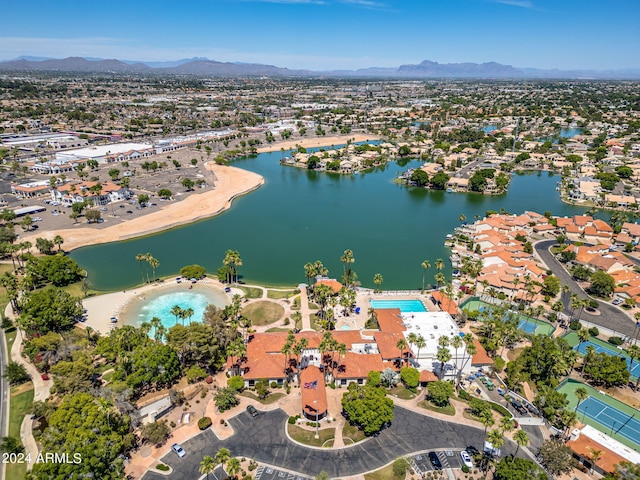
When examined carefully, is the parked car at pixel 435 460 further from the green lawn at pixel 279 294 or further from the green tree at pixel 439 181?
the green tree at pixel 439 181

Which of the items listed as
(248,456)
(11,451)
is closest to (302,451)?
(248,456)

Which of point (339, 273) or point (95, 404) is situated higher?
point (95, 404)

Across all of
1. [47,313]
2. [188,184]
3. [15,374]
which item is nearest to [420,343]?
[15,374]

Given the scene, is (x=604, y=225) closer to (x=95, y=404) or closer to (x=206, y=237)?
(x=206, y=237)

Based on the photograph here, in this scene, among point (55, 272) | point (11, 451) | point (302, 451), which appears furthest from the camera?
point (55, 272)

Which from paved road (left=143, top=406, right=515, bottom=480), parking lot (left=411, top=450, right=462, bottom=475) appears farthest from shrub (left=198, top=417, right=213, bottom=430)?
parking lot (left=411, top=450, right=462, bottom=475)

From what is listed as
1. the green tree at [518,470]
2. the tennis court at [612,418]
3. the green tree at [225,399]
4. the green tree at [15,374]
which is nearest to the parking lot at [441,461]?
the green tree at [518,470]

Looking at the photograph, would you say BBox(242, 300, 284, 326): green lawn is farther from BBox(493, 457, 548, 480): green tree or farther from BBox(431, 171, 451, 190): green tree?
BBox(431, 171, 451, 190): green tree
